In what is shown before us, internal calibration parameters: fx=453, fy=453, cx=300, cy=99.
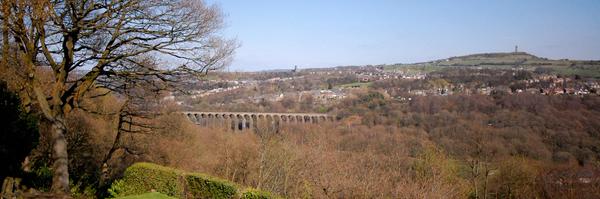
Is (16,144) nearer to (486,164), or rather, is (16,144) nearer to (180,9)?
(180,9)

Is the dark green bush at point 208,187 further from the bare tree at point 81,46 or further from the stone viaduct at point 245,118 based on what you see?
the stone viaduct at point 245,118

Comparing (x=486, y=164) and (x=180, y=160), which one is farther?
(x=486, y=164)

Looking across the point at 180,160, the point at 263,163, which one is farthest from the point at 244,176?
the point at 263,163

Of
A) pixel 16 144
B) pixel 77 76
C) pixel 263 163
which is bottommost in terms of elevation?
pixel 263 163

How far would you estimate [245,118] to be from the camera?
225 feet

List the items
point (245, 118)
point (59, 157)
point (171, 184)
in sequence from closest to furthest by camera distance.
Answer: point (59, 157) → point (171, 184) → point (245, 118)

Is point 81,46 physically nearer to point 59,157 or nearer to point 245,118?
point 59,157

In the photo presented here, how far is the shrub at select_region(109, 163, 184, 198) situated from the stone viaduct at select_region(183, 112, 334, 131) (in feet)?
119

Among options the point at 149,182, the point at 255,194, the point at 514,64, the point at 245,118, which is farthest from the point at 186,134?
the point at 514,64

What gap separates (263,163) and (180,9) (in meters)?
11.1

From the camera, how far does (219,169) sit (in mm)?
24406

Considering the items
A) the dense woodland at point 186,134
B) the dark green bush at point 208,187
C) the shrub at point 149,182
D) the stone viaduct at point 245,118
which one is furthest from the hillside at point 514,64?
the shrub at point 149,182

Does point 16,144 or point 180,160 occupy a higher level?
point 16,144

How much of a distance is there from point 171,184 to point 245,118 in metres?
57.0
